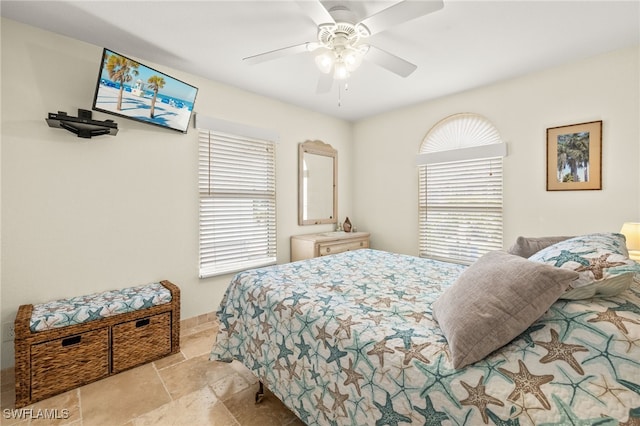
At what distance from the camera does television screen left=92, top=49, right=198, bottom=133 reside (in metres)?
2.24

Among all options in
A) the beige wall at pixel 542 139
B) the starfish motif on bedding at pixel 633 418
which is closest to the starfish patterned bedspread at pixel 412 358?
the starfish motif on bedding at pixel 633 418

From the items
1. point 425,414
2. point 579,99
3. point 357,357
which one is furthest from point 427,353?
point 579,99

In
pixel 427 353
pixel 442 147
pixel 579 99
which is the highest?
pixel 579 99

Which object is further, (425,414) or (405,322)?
(405,322)

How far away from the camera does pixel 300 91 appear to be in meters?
3.38

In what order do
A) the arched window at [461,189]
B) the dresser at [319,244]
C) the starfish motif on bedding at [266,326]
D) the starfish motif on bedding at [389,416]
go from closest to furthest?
the starfish motif on bedding at [389,416] < the starfish motif on bedding at [266,326] < the arched window at [461,189] < the dresser at [319,244]

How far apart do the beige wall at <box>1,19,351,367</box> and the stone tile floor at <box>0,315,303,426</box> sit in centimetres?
65

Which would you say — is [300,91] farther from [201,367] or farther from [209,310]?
[201,367]

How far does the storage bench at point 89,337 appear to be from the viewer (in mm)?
1875

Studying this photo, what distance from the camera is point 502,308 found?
1023 millimetres

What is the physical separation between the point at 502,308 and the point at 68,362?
2709 millimetres

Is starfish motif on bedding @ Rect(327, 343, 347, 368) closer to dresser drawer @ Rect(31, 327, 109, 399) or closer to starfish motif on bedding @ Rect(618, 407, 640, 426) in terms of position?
starfish motif on bedding @ Rect(618, 407, 640, 426)

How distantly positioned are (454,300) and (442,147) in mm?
2915

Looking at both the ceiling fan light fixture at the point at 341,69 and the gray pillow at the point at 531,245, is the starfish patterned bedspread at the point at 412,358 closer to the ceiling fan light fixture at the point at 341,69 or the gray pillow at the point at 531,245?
the gray pillow at the point at 531,245
